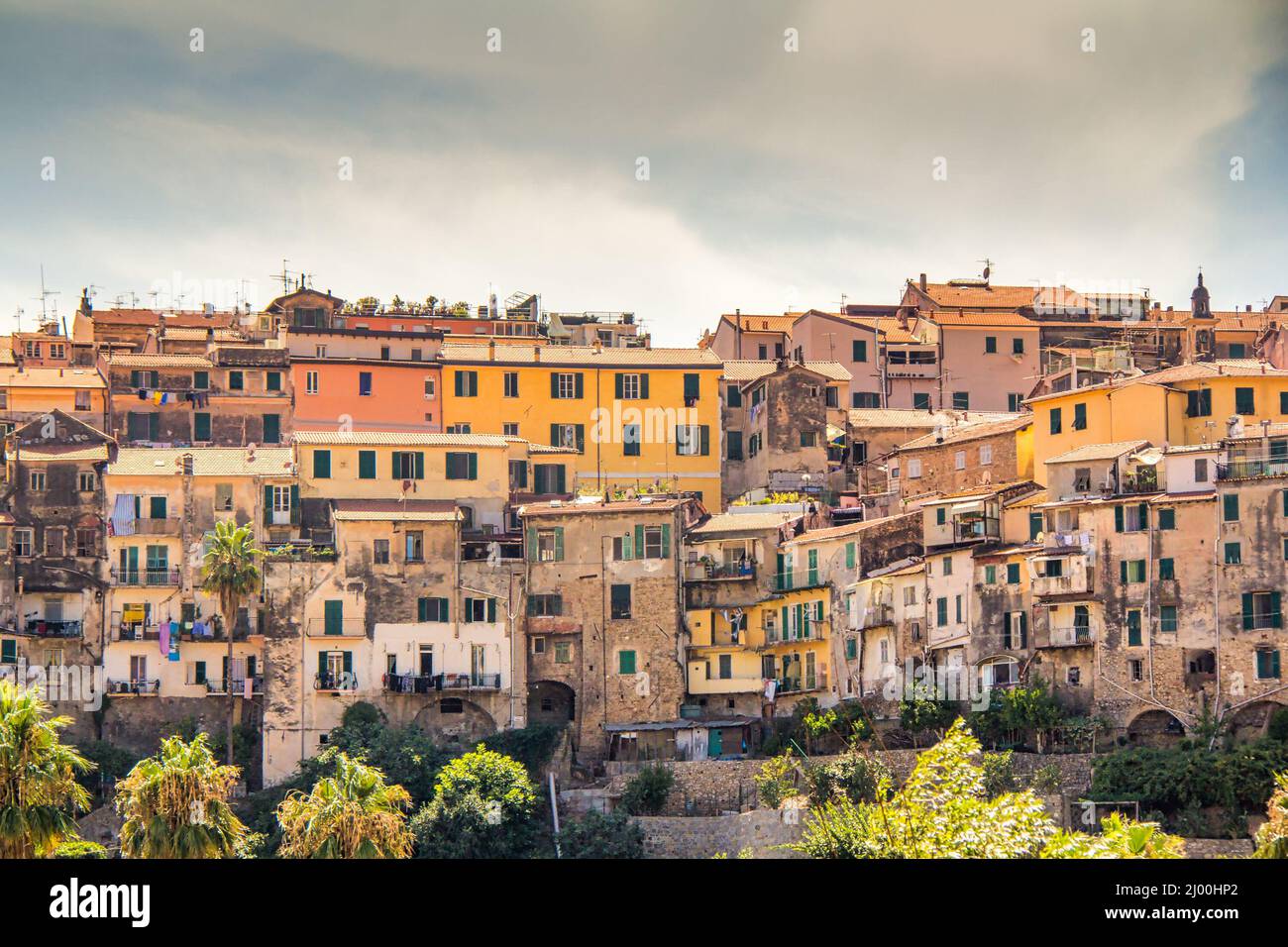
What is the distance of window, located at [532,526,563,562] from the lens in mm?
68188

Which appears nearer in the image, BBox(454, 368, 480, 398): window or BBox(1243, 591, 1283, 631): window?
BBox(1243, 591, 1283, 631): window

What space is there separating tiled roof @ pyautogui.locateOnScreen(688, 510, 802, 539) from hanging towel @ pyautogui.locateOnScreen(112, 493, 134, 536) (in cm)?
1929

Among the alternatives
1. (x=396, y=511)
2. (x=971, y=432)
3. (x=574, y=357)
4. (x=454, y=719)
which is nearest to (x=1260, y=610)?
Answer: (x=971, y=432)

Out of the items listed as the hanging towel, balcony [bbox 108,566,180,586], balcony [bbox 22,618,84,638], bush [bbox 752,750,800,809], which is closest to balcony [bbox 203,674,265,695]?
balcony [bbox 108,566,180,586]

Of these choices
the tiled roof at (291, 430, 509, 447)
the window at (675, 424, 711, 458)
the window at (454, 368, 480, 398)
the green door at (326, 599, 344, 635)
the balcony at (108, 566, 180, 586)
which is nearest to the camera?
the green door at (326, 599, 344, 635)

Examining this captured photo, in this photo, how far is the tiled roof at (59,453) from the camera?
71.0 metres

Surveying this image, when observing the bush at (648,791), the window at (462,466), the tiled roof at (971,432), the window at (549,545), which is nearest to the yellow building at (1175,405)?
the tiled roof at (971,432)

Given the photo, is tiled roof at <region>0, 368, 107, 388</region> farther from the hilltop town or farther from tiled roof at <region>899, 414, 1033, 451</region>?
tiled roof at <region>899, 414, 1033, 451</region>

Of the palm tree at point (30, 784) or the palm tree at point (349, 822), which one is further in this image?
the palm tree at point (349, 822)

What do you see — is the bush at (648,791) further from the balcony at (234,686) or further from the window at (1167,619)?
the window at (1167,619)

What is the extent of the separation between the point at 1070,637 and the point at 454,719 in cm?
2035

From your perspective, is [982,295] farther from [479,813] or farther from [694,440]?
[479,813]

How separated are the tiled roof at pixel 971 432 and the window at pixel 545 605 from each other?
1586cm

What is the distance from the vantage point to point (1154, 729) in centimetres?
5972
